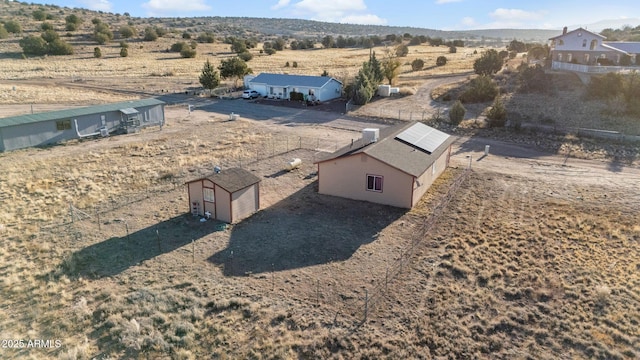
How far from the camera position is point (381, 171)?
2478 centimetres

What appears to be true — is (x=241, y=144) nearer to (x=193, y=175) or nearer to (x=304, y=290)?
A: (x=193, y=175)

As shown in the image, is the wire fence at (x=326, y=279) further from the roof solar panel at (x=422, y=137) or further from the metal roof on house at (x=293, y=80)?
the metal roof on house at (x=293, y=80)

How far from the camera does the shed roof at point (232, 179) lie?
22391 mm

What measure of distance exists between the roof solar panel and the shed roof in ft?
34.9

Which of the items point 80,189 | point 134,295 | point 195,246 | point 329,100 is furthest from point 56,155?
point 329,100

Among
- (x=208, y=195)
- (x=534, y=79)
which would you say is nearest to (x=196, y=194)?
(x=208, y=195)

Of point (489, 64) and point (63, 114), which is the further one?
point (489, 64)

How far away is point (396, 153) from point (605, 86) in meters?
36.0

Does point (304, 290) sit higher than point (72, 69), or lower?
lower

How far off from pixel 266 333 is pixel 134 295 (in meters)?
5.53

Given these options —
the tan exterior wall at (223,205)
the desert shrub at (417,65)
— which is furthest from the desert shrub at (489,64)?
the tan exterior wall at (223,205)

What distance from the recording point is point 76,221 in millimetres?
22734

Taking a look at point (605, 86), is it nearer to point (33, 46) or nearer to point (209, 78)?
point (209, 78)

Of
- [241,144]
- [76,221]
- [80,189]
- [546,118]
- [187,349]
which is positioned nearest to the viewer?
[187,349]
